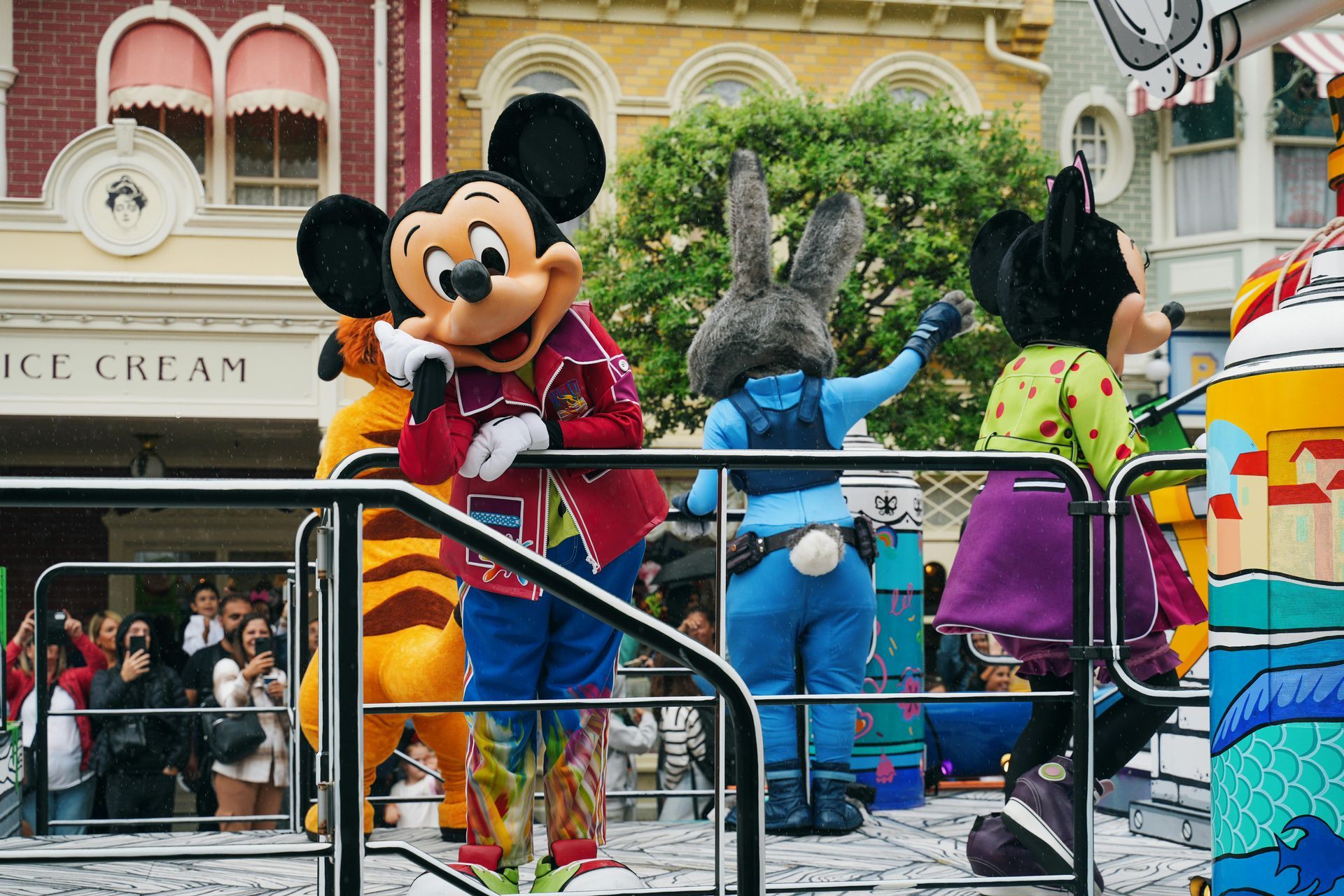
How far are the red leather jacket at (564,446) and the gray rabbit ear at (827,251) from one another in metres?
1.74

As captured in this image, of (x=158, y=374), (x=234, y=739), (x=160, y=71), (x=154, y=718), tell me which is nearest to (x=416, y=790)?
(x=234, y=739)

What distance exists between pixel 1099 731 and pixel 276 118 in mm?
13053

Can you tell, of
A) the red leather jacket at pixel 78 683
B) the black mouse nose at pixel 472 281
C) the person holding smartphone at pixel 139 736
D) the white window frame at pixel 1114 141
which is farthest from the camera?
the white window frame at pixel 1114 141

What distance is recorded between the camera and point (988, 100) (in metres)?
16.9

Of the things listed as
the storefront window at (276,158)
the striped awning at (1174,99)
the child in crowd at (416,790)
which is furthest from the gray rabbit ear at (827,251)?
the striped awning at (1174,99)

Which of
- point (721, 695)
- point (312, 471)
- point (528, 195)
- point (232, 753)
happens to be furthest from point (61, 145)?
point (721, 695)

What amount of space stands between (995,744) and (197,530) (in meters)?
11.5

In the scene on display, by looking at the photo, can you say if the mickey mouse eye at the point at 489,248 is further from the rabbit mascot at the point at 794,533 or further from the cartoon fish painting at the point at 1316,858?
the cartoon fish painting at the point at 1316,858

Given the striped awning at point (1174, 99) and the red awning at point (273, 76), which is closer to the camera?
the red awning at point (273, 76)

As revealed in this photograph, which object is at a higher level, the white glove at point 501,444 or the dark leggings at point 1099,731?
the white glove at point 501,444

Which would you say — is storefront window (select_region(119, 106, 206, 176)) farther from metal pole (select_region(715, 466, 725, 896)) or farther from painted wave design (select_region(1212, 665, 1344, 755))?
painted wave design (select_region(1212, 665, 1344, 755))

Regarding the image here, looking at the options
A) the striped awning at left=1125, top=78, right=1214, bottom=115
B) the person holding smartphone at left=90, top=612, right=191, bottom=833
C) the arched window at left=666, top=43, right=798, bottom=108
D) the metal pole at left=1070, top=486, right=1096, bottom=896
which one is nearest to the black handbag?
the person holding smartphone at left=90, top=612, right=191, bottom=833

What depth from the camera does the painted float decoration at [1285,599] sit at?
256 cm

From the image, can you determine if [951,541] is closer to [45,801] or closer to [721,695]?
[45,801]
